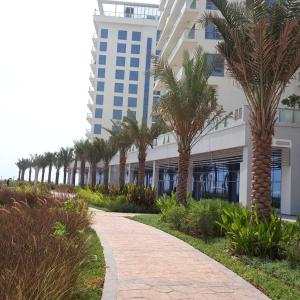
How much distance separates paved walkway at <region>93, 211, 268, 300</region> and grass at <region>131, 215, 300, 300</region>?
215 mm

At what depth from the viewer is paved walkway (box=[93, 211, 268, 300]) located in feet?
23.3

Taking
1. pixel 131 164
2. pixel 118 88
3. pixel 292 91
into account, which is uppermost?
pixel 118 88

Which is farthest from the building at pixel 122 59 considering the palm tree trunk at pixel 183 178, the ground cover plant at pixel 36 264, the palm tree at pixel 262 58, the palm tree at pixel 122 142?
the ground cover plant at pixel 36 264

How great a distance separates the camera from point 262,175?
1236 cm

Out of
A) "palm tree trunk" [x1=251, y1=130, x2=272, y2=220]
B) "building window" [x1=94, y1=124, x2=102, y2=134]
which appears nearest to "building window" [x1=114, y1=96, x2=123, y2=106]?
"building window" [x1=94, y1=124, x2=102, y2=134]

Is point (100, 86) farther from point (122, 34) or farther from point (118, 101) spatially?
point (122, 34)

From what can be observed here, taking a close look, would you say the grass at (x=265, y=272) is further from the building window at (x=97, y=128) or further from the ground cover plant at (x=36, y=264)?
the building window at (x=97, y=128)

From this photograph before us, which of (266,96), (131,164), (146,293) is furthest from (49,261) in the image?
Result: (131,164)

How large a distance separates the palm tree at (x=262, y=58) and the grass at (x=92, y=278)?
4.78 metres

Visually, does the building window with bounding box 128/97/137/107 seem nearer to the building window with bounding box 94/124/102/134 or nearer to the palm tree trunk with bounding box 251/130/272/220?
the building window with bounding box 94/124/102/134

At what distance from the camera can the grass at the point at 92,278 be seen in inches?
265

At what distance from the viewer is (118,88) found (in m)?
92.6

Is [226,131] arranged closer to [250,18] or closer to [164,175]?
[250,18]

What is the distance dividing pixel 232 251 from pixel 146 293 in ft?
15.7
